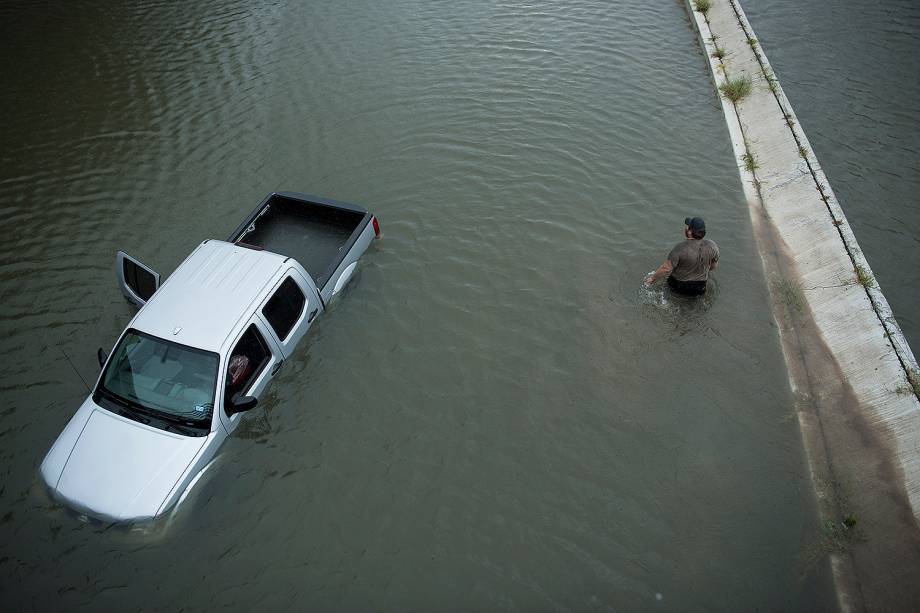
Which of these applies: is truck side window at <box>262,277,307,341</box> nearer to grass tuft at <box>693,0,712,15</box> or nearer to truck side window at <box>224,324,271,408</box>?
truck side window at <box>224,324,271,408</box>

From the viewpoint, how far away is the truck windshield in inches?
250

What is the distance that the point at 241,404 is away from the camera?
21.1 feet

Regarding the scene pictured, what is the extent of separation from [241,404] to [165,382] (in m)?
0.92

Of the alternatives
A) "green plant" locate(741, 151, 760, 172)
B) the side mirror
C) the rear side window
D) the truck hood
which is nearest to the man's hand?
"green plant" locate(741, 151, 760, 172)

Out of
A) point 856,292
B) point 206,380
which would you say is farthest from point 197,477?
point 856,292

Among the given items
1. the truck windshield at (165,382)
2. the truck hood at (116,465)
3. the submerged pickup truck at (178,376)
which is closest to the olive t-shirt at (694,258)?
the submerged pickup truck at (178,376)

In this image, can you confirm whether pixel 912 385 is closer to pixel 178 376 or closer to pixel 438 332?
pixel 438 332

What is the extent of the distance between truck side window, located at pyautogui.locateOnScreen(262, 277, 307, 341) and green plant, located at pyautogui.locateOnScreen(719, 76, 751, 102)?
10569mm

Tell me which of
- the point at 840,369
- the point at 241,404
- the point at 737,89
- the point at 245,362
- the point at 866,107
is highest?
the point at 737,89

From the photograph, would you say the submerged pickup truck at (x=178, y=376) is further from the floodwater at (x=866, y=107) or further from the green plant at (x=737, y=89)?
the green plant at (x=737, y=89)

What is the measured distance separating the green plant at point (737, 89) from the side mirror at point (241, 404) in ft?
38.9

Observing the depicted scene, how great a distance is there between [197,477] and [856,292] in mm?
9165

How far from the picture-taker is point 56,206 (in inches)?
421

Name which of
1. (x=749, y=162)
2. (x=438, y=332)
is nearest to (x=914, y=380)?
(x=749, y=162)
